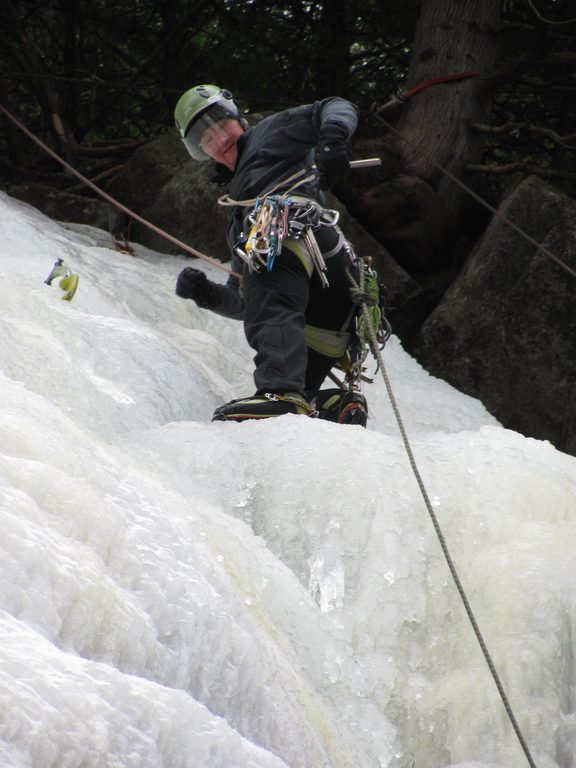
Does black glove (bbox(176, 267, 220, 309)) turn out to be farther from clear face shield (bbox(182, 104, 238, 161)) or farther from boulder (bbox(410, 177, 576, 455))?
boulder (bbox(410, 177, 576, 455))

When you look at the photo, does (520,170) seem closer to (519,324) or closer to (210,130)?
(519,324)

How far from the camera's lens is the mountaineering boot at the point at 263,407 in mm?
3287

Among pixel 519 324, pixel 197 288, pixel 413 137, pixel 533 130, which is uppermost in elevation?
pixel 533 130

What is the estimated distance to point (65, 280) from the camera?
398 cm

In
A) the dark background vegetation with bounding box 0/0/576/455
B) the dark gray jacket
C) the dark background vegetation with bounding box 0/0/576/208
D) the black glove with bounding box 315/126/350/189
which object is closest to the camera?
the black glove with bounding box 315/126/350/189

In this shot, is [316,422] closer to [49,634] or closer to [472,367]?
[49,634]

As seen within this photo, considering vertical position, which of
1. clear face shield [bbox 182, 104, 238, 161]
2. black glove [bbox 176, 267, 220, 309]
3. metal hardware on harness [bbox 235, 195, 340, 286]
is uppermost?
clear face shield [bbox 182, 104, 238, 161]

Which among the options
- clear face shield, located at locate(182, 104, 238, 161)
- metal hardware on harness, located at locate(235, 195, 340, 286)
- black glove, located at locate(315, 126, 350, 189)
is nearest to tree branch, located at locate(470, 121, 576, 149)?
clear face shield, located at locate(182, 104, 238, 161)

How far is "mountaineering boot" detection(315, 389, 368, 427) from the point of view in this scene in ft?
12.4

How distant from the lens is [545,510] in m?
2.61

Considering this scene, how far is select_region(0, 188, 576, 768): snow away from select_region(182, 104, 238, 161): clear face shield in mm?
899

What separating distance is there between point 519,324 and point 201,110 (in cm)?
271

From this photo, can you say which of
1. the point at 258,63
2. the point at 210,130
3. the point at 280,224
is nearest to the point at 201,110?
the point at 210,130

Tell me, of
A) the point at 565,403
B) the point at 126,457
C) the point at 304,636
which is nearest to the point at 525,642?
the point at 304,636
